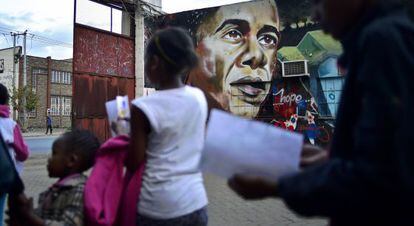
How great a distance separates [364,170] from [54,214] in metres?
1.57

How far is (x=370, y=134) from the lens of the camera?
3.30 feet

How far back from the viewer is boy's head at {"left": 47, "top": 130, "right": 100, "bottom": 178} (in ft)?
7.43

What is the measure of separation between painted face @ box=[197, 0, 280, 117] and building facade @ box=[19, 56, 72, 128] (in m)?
34.7

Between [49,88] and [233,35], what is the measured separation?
38882mm

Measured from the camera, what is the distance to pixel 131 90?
45.1 feet

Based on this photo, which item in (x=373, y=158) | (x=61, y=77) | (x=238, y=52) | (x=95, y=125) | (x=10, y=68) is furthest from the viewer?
(x=61, y=77)

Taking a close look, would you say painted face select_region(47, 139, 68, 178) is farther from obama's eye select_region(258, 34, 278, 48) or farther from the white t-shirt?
obama's eye select_region(258, 34, 278, 48)

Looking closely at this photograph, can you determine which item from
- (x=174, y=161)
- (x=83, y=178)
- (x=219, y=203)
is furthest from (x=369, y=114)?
(x=219, y=203)

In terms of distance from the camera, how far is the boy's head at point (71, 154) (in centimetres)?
227

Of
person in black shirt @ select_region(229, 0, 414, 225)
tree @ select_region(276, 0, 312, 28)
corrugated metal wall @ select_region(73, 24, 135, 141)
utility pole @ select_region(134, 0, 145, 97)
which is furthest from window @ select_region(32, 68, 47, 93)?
person in black shirt @ select_region(229, 0, 414, 225)

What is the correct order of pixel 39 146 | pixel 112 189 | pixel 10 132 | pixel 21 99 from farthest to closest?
pixel 21 99, pixel 39 146, pixel 10 132, pixel 112 189

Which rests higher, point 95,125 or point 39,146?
point 95,125

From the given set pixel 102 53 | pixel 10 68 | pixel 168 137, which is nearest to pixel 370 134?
pixel 168 137

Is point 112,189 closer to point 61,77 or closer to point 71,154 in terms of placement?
point 71,154
